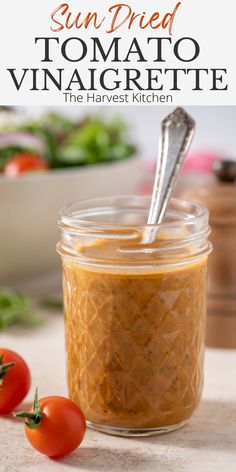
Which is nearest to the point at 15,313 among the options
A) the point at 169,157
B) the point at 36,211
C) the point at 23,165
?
the point at 36,211

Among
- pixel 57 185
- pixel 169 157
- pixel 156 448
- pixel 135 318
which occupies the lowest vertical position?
pixel 156 448

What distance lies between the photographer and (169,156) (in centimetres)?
198

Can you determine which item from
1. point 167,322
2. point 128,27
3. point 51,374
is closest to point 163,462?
point 167,322

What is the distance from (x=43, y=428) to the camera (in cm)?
172

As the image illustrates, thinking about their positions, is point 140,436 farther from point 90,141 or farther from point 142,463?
point 90,141

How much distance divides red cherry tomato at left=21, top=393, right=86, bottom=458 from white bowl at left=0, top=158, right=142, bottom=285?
3.92 ft

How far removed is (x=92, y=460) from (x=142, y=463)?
11 cm

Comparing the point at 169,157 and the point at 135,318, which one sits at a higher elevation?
the point at 169,157

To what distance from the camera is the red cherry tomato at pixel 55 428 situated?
1.72 m

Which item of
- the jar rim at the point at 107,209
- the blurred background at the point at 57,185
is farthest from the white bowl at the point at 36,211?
the jar rim at the point at 107,209

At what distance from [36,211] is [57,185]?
115mm

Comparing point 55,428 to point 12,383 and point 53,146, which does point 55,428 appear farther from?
point 53,146

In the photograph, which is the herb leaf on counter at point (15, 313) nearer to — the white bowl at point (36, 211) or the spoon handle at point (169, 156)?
the white bowl at point (36, 211)

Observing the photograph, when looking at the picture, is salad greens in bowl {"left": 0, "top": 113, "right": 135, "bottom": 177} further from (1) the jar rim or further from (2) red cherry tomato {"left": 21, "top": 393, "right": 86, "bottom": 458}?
(2) red cherry tomato {"left": 21, "top": 393, "right": 86, "bottom": 458}
